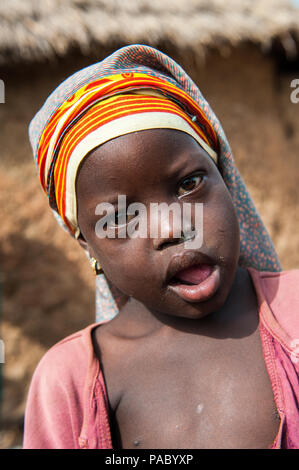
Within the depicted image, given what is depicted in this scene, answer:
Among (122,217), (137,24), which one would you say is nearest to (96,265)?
(122,217)

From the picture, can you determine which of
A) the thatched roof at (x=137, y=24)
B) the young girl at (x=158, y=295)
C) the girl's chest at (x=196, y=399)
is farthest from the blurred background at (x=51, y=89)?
the girl's chest at (x=196, y=399)

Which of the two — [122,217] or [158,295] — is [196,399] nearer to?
[158,295]

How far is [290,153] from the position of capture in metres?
4.22

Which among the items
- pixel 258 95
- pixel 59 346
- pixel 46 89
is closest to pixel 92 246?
pixel 59 346

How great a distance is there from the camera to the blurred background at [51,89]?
339 cm

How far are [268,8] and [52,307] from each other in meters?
3.16

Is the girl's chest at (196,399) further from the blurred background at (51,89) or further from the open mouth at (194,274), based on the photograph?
the blurred background at (51,89)

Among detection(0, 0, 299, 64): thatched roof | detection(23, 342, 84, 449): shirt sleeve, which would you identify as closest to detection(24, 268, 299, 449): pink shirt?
detection(23, 342, 84, 449): shirt sleeve

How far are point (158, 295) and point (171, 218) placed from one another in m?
0.23

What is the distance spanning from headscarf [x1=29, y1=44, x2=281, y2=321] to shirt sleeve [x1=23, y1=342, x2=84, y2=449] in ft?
1.58

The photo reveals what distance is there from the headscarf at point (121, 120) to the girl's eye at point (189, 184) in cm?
16

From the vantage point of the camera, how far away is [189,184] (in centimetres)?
132

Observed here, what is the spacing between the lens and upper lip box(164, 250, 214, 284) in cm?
124

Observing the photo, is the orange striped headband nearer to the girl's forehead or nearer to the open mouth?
the girl's forehead
